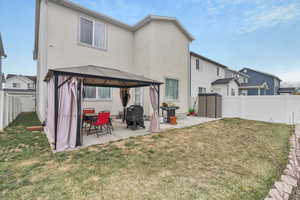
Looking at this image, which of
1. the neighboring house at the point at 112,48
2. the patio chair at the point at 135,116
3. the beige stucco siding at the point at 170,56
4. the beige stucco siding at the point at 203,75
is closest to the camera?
the patio chair at the point at 135,116

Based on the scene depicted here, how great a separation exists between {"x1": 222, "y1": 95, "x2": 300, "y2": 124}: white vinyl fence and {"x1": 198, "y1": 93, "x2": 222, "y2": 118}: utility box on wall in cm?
59

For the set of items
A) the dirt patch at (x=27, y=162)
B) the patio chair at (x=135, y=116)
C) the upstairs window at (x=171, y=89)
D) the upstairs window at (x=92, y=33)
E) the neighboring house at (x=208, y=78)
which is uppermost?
the upstairs window at (x=92, y=33)

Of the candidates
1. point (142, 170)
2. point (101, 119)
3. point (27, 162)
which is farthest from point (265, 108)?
point (27, 162)

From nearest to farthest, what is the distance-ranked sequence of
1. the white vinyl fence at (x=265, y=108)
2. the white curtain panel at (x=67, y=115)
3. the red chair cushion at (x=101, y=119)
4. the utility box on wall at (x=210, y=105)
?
the white curtain panel at (x=67, y=115) → the red chair cushion at (x=101, y=119) → the white vinyl fence at (x=265, y=108) → the utility box on wall at (x=210, y=105)

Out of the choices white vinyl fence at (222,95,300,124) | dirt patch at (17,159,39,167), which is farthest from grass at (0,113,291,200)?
white vinyl fence at (222,95,300,124)

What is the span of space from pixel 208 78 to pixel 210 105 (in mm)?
5180

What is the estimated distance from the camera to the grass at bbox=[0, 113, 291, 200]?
241 cm

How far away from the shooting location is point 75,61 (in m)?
8.34

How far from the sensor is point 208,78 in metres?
15.9

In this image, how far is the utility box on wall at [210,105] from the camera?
11633 millimetres

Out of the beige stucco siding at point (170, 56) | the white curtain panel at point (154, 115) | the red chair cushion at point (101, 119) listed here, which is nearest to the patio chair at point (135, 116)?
the white curtain panel at point (154, 115)

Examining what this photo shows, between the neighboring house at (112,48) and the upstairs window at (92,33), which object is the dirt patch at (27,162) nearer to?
the neighboring house at (112,48)

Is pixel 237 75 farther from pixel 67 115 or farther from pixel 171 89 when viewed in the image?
pixel 67 115

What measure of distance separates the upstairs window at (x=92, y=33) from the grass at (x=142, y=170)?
6554mm
